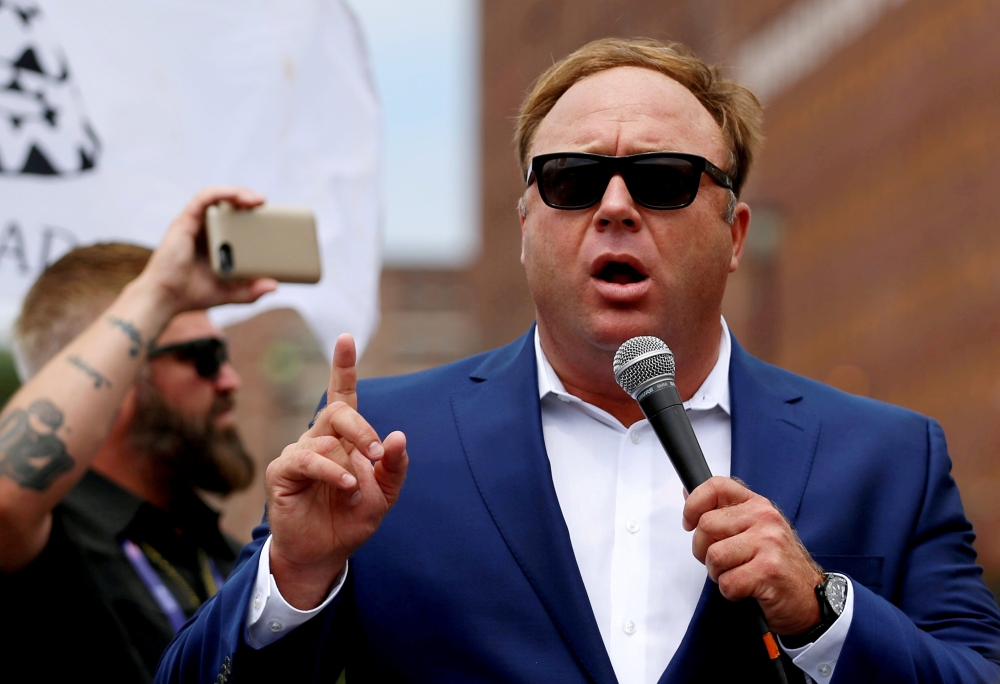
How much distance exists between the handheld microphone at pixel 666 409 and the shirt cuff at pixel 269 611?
0.66 m

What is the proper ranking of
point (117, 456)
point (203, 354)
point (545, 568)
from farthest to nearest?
1. point (203, 354)
2. point (117, 456)
3. point (545, 568)

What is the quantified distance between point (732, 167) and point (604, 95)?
38 centimetres

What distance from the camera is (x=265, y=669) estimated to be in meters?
2.53

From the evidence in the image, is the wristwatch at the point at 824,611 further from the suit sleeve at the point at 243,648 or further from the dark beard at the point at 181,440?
the dark beard at the point at 181,440

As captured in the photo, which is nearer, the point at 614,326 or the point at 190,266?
the point at 614,326

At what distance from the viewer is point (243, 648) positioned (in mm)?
2527

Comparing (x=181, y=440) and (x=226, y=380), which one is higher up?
(x=226, y=380)

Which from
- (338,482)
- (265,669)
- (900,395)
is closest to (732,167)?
(338,482)

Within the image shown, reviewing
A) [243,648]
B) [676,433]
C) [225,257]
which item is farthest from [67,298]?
[676,433]

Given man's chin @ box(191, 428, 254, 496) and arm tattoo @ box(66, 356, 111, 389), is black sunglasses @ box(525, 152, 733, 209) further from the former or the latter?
man's chin @ box(191, 428, 254, 496)

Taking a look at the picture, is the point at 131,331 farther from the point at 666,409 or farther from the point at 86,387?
the point at 666,409

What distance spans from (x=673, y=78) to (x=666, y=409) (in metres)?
1.11

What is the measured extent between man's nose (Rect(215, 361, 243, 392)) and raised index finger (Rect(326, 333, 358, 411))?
2.03 m

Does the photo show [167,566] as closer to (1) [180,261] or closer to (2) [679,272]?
(1) [180,261]
